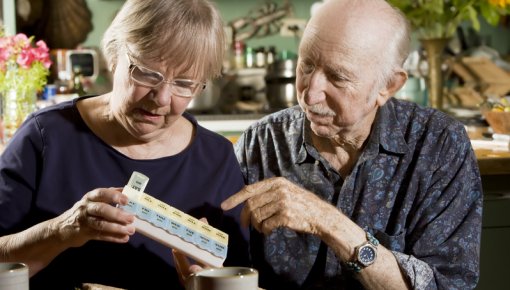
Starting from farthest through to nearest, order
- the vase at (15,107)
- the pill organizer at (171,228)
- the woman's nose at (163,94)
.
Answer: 1. the vase at (15,107)
2. the woman's nose at (163,94)
3. the pill organizer at (171,228)

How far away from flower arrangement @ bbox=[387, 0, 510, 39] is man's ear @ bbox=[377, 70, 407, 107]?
1.90 meters

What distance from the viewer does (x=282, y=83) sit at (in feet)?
17.6

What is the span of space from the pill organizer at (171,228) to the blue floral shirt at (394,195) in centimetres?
60

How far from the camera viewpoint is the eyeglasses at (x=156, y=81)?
5.44 feet

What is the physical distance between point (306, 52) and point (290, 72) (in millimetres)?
3430

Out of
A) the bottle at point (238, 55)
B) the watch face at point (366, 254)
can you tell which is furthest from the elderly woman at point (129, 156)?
the bottle at point (238, 55)

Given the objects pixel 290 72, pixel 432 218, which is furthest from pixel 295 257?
pixel 290 72

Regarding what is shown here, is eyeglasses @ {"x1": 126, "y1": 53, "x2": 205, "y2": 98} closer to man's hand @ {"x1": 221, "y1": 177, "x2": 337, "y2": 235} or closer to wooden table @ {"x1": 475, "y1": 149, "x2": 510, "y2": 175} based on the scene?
man's hand @ {"x1": 221, "y1": 177, "x2": 337, "y2": 235}

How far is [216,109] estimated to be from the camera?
5.60 m

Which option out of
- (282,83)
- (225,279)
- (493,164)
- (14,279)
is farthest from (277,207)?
(282,83)

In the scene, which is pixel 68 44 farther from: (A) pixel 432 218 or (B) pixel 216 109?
(A) pixel 432 218

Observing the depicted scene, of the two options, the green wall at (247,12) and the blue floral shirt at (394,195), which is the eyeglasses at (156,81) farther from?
the green wall at (247,12)

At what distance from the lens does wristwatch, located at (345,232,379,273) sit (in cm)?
174

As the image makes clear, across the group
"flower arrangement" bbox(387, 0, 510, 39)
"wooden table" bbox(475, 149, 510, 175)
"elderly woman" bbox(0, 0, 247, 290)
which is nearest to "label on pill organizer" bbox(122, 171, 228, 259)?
"elderly woman" bbox(0, 0, 247, 290)
